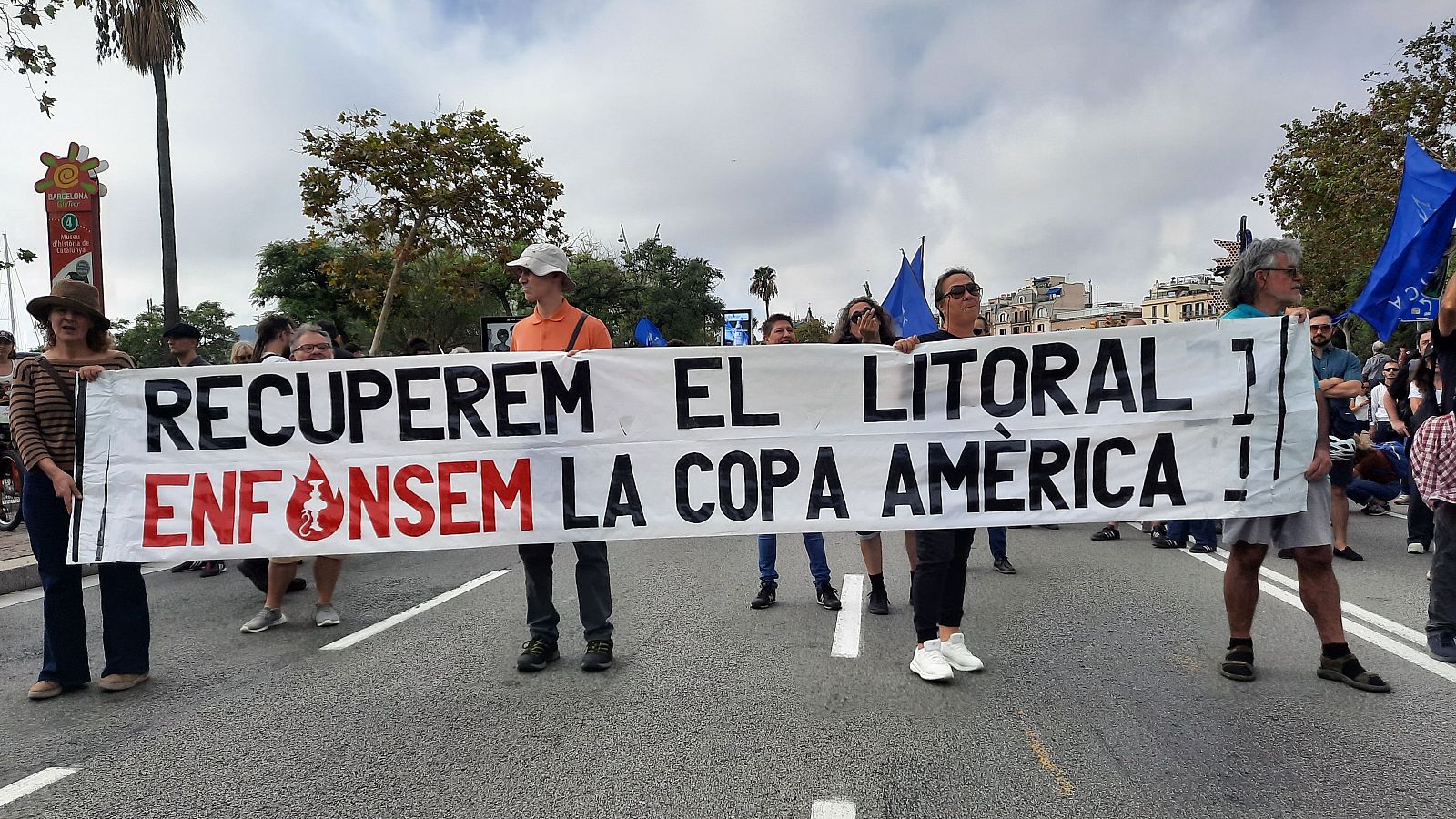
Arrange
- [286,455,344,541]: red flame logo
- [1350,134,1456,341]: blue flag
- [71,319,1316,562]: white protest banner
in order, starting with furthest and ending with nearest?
1. [1350,134,1456,341]: blue flag
2. [286,455,344,541]: red flame logo
3. [71,319,1316,562]: white protest banner

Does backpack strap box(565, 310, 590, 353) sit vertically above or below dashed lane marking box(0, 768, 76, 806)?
above

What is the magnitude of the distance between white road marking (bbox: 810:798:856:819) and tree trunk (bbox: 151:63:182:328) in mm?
20898

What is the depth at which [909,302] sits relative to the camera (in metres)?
10.1

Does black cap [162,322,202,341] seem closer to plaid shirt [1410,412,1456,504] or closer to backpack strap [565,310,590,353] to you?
backpack strap [565,310,590,353]

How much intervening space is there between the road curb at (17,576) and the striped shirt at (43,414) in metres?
3.33

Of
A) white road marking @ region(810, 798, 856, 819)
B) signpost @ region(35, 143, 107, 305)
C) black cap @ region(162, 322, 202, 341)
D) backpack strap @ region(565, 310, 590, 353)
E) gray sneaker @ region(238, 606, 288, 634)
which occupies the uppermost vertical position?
signpost @ region(35, 143, 107, 305)

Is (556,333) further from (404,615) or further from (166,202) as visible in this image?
(166,202)

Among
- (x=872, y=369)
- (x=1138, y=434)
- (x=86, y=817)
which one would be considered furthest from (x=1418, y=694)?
(x=86, y=817)

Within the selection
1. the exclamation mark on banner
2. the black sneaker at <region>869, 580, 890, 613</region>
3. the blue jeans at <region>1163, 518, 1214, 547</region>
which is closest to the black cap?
the black sneaker at <region>869, 580, 890, 613</region>

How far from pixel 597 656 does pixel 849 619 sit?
5.42 feet

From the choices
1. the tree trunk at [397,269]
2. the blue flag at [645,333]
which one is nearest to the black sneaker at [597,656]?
the tree trunk at [397,269]

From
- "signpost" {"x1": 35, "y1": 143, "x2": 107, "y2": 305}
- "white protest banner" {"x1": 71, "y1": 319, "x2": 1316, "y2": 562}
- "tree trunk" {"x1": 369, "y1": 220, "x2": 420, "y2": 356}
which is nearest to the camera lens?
"white protest banner" {"x1": 71, "y1": 319, "x2": 1316, "y2": 562}

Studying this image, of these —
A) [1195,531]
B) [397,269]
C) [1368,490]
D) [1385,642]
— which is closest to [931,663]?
[1385,642]

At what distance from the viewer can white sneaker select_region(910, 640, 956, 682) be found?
13.1 ft
